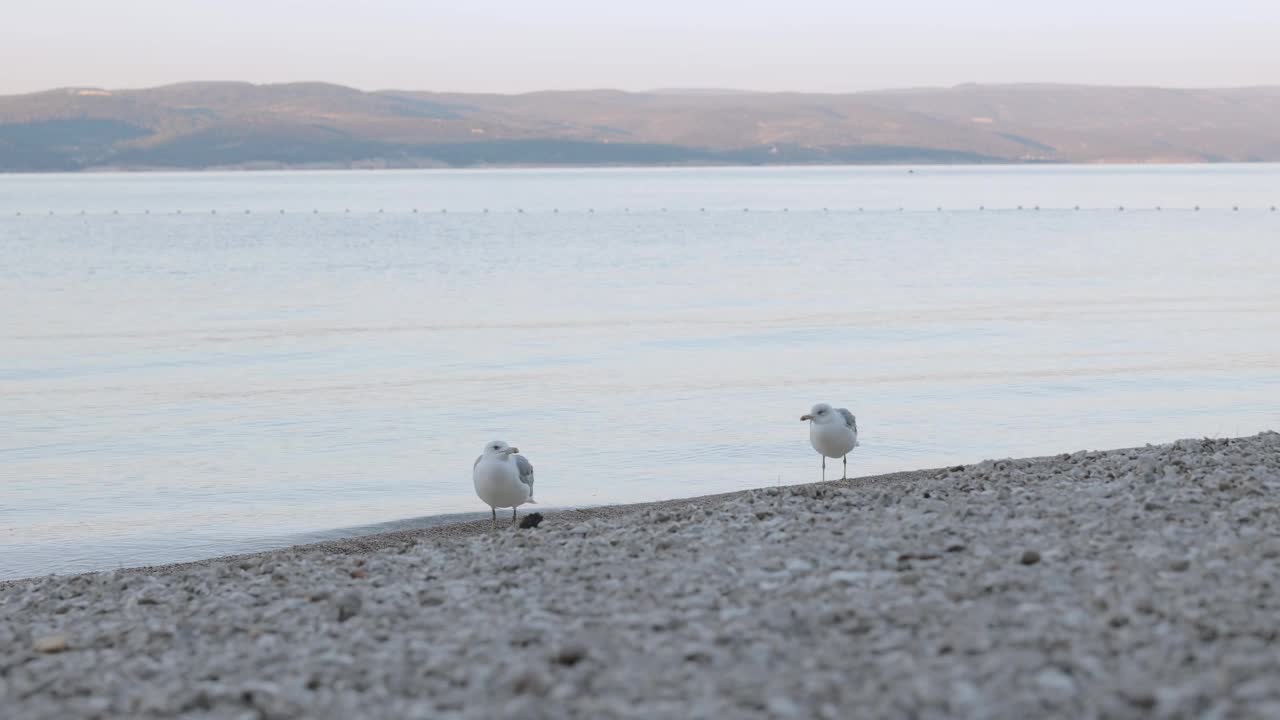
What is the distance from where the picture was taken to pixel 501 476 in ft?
42.8

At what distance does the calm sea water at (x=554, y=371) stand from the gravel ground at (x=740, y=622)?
19.1ft

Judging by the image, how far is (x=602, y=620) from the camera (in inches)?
282

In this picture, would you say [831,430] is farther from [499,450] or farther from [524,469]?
[499,450]

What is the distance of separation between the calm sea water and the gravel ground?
19.1ft

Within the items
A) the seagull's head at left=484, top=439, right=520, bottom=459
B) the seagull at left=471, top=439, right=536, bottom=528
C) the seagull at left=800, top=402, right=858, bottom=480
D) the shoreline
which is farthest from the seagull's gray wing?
the seagull at left=800, top=402, right=858, bottom=480

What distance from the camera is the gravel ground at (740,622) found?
19.1 ft

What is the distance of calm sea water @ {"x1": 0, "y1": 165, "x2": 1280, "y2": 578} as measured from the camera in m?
16.7

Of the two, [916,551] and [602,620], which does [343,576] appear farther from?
[916,551]

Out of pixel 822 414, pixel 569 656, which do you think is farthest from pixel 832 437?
pixel 569 656

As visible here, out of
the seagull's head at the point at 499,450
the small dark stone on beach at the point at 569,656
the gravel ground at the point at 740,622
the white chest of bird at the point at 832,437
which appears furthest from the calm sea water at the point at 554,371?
the small dark stone on beach at the point at 569,656

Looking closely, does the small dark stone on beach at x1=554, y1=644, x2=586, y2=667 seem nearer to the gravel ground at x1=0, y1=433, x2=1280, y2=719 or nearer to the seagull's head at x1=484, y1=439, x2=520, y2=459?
the gravel ground at x1=0, y1=433, x2=1280, y2=719

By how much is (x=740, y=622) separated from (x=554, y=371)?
1923 centimetres

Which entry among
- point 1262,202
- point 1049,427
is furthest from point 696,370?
point 1262,202

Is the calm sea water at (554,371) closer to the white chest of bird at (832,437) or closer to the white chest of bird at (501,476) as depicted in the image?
the white chest of bird at (832,437)
